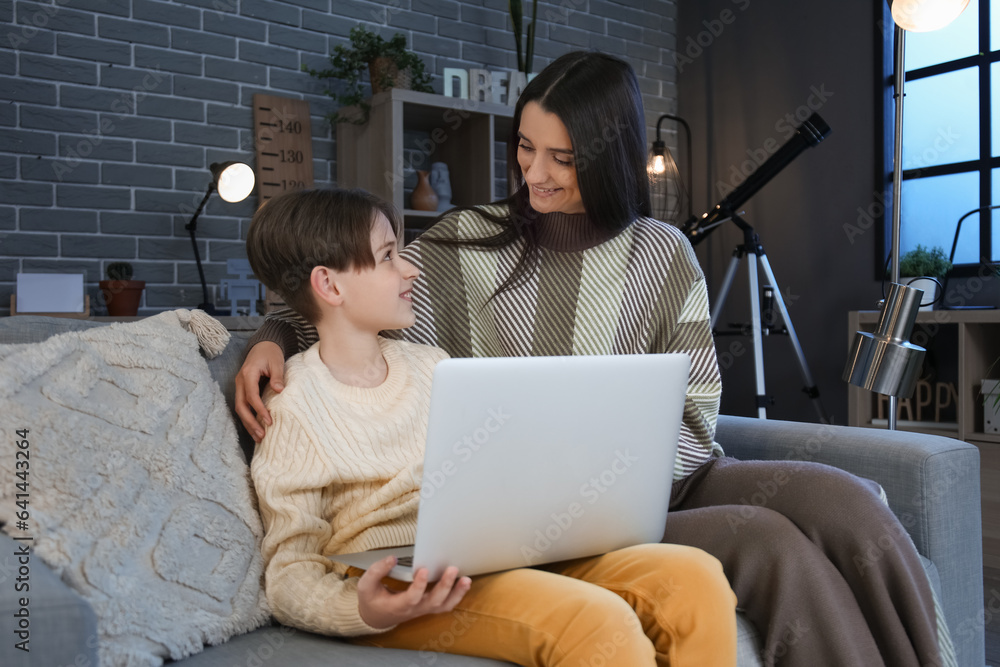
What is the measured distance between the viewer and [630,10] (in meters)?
4.25

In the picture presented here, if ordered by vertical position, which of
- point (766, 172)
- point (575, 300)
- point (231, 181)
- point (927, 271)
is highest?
point (766, 172)

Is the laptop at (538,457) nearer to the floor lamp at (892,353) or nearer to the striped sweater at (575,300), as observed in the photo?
the striped sweater at (575,300)

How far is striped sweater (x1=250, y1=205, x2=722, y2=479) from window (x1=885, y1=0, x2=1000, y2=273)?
2.29 m

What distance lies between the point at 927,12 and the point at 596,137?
41.1 inches

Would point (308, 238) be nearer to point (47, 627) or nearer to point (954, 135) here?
point (47, 627)

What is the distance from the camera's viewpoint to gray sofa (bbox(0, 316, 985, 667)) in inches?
37.3

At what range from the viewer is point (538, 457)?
2.86 ft

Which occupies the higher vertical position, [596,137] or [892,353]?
[596,137]

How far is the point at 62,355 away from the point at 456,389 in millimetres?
537

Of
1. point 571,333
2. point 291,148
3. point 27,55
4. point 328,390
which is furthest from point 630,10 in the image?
point 328,390

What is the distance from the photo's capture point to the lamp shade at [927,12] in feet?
6.52

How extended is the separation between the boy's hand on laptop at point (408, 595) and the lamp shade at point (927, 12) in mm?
1778

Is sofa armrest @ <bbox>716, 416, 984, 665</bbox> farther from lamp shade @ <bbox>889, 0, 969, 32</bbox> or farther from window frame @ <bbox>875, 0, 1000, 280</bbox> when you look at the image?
window frame @ <bbox>875, 0, 1000, 280</bbox>

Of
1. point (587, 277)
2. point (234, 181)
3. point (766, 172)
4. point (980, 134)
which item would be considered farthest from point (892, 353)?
point (234, 181)
